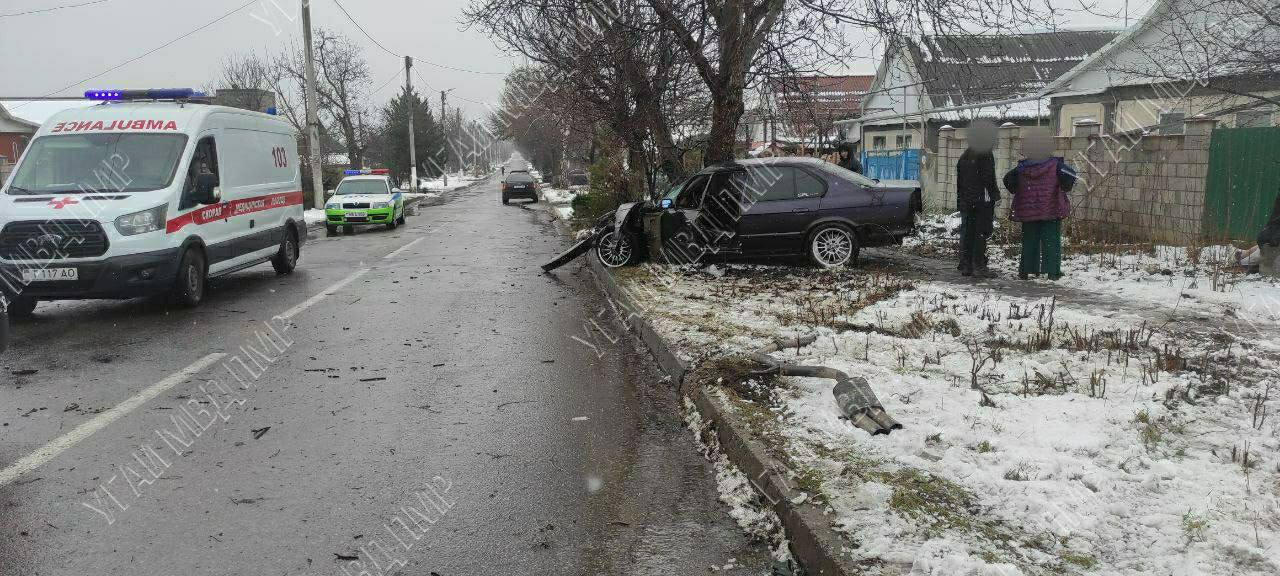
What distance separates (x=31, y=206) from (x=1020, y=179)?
10604 mm

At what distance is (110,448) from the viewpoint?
4828 mm

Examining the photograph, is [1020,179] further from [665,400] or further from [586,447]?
[586,447]

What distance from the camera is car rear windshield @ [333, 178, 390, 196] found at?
22984 mm

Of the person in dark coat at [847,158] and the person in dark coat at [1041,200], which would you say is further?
the person in dark coat at [847,158]

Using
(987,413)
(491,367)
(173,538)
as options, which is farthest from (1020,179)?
(173,538)

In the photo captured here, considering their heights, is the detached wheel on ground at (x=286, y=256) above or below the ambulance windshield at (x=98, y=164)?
below

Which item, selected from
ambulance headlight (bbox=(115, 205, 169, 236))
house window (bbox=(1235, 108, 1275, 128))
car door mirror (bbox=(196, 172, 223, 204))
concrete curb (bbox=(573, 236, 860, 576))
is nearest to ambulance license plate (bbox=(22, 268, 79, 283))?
ambulance headlight (bbox=(115, 205, 169, 236))

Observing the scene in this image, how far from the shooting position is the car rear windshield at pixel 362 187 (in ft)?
75.4

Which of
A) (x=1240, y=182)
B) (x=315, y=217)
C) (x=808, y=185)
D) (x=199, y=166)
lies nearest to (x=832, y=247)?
(x=808, y=185)

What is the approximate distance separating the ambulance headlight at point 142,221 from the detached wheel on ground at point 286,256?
3.39 metres

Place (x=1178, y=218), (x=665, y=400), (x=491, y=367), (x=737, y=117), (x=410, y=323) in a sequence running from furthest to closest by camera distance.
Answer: (x=737, y=117) → (x=1178, y=218) → (x=410, y=323) → (x=491, y=367) → (x=665, y=400)

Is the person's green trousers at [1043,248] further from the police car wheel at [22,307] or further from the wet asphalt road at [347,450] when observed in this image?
the police car wheel at [22,307]

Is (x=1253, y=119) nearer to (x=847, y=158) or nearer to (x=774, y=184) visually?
(x=847, y=158)

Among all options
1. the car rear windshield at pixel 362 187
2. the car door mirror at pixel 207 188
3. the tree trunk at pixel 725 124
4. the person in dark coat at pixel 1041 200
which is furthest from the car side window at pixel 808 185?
the car rear windshield at pixel 362 187
